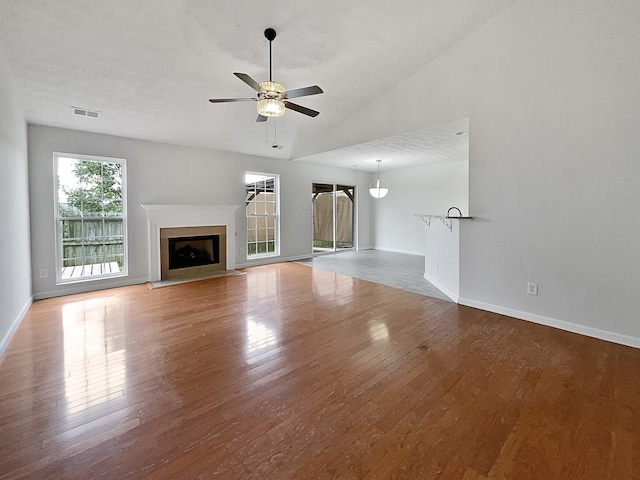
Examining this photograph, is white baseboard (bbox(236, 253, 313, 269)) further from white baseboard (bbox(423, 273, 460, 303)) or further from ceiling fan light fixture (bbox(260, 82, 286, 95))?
ceiling fan light fixture (bbox(260, 82, 286, 95))

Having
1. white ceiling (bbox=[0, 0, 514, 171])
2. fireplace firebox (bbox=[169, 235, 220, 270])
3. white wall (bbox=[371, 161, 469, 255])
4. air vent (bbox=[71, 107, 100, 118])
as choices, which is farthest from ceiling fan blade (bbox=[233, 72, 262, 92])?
white wall (bbox=[371, 161, 469, 255])

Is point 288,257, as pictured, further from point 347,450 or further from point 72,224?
point 347,450

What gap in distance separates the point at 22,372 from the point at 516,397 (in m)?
3.74

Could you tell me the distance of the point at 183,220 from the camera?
18.5ft

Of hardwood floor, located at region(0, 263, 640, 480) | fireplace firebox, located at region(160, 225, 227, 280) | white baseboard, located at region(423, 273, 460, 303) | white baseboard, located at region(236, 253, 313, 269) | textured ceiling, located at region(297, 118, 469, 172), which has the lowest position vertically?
hardwood floor, located at region(0, 263, 640, 480)

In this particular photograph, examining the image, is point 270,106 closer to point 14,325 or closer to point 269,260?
point 14,325

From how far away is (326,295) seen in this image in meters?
4.41

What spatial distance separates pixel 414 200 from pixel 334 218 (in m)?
2.37

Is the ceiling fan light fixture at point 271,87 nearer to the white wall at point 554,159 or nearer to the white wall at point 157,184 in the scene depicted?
the white wall at point 554,159

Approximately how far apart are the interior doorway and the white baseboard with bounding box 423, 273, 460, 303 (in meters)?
3.91

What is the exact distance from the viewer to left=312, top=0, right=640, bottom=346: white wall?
2742 mm

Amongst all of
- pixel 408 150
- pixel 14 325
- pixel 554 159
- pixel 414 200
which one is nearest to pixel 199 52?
pixel 14 325

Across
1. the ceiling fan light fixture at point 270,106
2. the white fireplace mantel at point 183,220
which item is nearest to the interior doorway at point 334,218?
the white fireplace mantel at point 183,220

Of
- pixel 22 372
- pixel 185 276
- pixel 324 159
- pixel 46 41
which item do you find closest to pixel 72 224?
pixel 185 276
